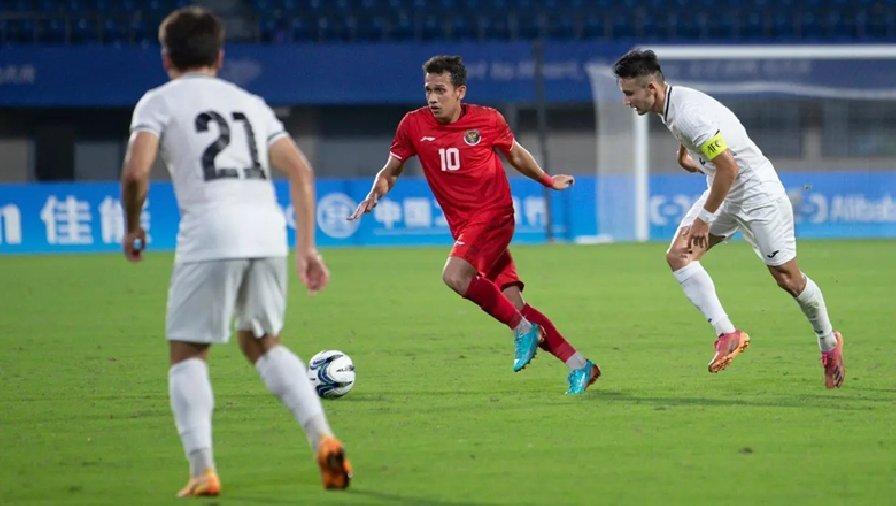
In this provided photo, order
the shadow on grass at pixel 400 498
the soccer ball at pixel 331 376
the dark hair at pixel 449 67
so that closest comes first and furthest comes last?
the shadow on grass at pixel 400 498 → the soccer ball at pixel 331 376 → the dark hair at pixel 449 67

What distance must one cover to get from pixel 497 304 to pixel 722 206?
4.88ft

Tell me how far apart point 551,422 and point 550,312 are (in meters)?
6.17

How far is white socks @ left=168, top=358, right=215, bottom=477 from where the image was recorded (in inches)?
193

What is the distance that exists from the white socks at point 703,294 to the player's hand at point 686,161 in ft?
2.01

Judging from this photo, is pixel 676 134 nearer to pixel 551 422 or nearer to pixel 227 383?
pixel 551 422

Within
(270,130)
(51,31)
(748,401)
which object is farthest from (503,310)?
(51,31)

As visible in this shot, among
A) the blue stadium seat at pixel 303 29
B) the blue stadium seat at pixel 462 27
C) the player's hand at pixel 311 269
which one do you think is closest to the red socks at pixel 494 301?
the player's hand at pixel 311 269

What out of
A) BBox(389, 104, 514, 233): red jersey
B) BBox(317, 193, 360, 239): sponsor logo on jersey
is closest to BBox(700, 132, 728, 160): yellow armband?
BBox(389, 104, 514, 233): red jersey

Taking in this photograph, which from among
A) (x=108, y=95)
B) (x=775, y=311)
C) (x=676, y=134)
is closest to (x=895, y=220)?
(x=775, y=311)

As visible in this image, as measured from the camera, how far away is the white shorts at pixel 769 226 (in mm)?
8102

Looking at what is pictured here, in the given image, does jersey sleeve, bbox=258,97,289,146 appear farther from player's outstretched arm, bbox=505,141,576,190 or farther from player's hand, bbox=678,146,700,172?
player's hand, bbox=678,146,700,172

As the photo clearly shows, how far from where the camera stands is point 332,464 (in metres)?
4.96

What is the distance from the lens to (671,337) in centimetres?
1066

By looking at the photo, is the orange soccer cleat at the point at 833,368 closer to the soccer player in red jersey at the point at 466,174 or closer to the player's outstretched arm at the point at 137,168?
the soccer player in red jersey at the point at 466,174
